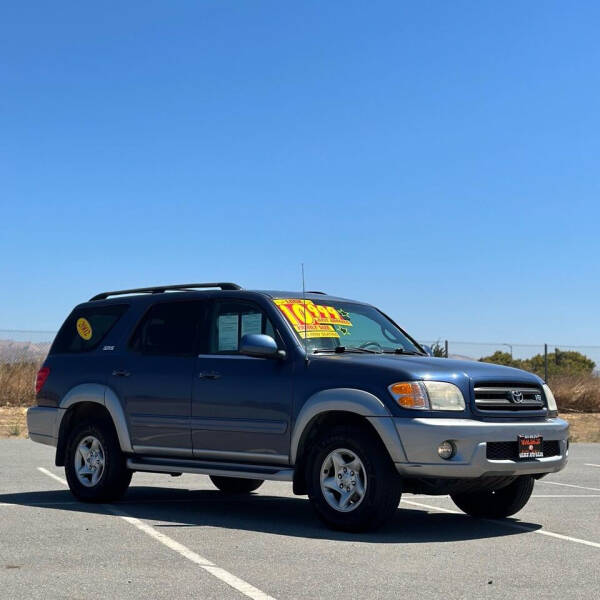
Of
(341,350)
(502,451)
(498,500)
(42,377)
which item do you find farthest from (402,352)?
(42,377)

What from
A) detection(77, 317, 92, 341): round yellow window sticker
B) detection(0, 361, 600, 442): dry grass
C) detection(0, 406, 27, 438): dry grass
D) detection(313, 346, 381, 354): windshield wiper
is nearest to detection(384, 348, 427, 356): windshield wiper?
detection(313, 346, 381, 354): windshield wiper

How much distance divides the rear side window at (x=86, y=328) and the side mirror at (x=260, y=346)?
236 centimetres

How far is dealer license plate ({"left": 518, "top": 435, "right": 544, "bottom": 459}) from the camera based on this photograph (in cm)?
911

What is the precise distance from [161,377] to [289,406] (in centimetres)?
164

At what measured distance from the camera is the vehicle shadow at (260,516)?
9016 mm

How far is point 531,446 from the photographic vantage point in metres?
9.22

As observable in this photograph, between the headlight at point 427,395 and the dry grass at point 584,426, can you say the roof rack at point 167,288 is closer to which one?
the headlight at point 427,395

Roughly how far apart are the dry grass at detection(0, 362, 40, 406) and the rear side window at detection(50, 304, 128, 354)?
17.7 meters

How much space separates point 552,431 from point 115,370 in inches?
168

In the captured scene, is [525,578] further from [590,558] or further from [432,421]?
[432,421]

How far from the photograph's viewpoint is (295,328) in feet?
32.7

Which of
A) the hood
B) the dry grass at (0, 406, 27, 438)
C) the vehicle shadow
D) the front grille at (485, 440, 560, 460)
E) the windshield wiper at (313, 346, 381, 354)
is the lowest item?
the vehicle shadow

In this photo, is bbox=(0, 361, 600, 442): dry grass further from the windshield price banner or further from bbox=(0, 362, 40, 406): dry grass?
the windshield price banner

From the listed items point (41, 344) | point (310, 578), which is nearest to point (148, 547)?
point (310, 578)
